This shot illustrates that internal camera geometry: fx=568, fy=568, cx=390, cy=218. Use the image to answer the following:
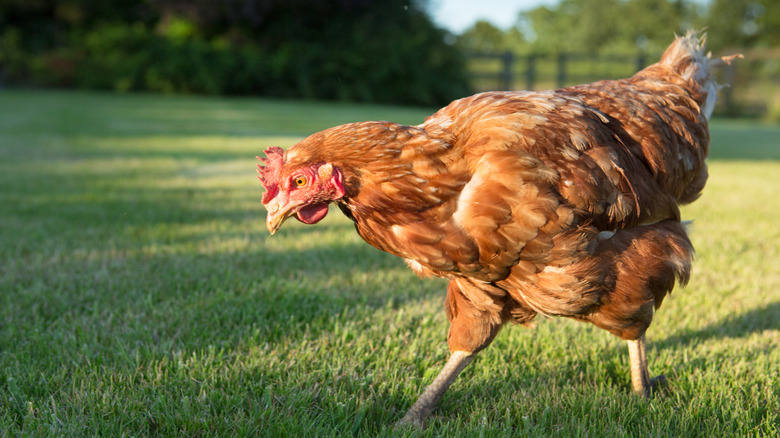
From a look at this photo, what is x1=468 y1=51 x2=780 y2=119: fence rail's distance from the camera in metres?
25.1

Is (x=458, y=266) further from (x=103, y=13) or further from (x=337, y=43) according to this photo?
(x=103, y=13)

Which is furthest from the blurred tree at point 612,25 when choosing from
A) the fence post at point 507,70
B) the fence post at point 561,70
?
the fence post at point 507,70

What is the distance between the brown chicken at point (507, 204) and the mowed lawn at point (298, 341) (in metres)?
0.26

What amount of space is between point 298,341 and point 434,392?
779 millimetres

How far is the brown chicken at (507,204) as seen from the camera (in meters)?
1.83

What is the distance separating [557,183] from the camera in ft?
6.21

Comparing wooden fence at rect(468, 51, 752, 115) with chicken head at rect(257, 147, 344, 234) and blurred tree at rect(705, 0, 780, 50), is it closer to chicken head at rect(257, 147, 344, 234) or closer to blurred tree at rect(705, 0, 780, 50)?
blurred tree at rect(705, 0, 780, 50)

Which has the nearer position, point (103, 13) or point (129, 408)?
point (129, 408)

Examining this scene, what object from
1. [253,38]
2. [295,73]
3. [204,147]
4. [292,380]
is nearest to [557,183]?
[292,380]

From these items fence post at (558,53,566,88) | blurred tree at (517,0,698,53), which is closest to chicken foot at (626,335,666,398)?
fence post at (558,53,566,88)

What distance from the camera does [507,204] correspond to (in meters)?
1.82

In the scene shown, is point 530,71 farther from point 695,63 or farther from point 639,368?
point 639,368

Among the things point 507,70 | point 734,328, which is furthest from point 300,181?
point 507,70

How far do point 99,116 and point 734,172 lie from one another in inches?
544
